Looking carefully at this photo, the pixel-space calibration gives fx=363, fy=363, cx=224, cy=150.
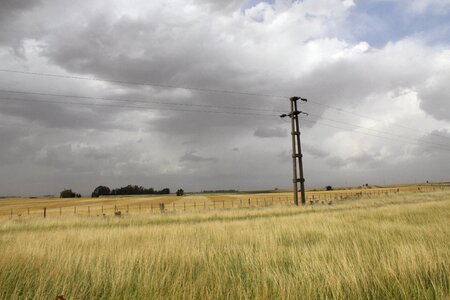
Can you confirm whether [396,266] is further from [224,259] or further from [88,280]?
[88,280]

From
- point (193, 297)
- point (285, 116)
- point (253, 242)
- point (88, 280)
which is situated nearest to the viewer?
point (193, 297)

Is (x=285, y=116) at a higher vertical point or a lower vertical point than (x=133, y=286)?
higher

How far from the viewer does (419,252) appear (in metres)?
7.26

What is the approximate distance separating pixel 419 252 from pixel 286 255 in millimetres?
2787

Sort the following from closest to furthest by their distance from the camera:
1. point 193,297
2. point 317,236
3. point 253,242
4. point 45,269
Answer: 1. point 193,297
2. point 45,269
3. point 253,242
4. point 317,236

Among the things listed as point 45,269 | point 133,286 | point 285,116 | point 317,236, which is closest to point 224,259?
point 133,286

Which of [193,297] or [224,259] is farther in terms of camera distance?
Result: [224,259]

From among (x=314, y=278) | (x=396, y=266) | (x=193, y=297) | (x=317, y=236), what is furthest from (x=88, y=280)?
(x=317, y=236)

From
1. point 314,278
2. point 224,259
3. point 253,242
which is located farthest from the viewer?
point 253,242

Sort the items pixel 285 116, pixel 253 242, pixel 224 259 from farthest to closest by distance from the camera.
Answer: pixel 285 116
pixel 253 242
pixel 224 259

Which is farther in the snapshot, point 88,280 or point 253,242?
point 253,242

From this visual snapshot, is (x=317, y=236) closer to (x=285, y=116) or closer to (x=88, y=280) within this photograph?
(x=88, y=280)

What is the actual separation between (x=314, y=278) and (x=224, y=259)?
265cm

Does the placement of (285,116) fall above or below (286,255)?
above
